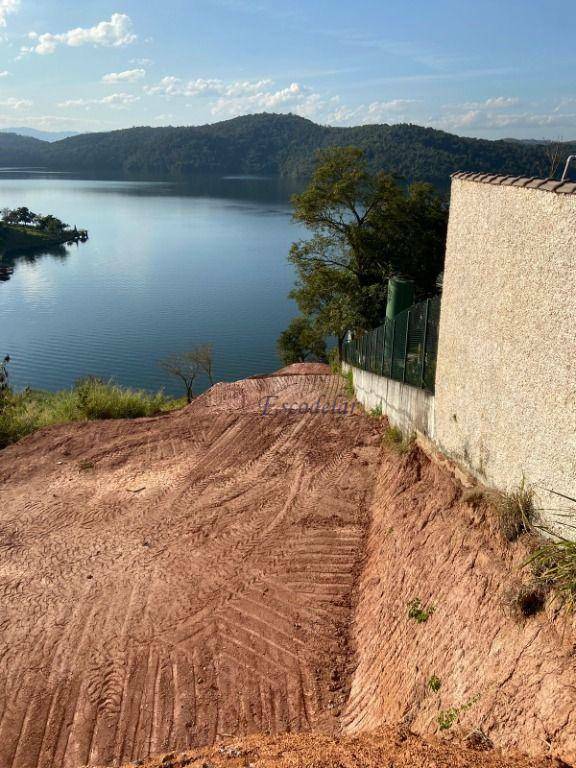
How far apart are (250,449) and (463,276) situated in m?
6.74

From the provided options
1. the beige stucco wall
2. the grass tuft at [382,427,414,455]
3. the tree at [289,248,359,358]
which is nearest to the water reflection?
the tree at [289,248,359,358]

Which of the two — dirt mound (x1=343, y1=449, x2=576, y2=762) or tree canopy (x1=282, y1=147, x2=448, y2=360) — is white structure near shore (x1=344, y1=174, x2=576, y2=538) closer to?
dirt mound (x1=343, y1=449, x2=576, y2=762)

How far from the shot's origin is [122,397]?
19.0m

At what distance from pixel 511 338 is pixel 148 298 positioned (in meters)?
53.3

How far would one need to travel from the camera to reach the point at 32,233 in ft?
306

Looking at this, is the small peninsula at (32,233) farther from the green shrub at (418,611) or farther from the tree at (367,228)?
the green shrub at (418,611)

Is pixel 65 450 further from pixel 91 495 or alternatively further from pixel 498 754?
pixel 498 754

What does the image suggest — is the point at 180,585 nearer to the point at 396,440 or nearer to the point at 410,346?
the point at 396,440

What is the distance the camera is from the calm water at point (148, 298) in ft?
135

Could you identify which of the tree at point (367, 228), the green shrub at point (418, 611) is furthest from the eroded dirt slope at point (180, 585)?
the tree at point (367, 228)

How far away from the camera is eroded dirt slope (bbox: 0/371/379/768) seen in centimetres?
700

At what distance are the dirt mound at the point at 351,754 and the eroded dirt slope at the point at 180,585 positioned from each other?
1163mm

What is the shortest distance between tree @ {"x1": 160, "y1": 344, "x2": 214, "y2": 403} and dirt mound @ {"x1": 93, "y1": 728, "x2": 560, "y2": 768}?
2626 cm

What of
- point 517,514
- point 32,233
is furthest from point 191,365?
point 32,233
